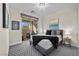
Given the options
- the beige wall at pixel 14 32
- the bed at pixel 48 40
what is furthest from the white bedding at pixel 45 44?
the beige wall at pixel 14 32

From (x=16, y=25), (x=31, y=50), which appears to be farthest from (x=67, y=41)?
(x=16, y=25)

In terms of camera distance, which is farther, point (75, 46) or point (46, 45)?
point (46, 45)

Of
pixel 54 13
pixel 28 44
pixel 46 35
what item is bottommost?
pixel 28 44

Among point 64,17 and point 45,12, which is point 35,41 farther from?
point 64,17

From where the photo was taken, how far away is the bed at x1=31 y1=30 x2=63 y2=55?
8.91 ft

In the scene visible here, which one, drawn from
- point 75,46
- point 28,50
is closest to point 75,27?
point 75,46

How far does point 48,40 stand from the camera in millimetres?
2904

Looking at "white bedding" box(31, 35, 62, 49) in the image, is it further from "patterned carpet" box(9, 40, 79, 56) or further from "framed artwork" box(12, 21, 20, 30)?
"framed artwork" box(12, 21, 20, 30)

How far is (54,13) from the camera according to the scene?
2715mm

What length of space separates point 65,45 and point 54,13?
100cm

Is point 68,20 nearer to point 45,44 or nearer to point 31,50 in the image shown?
point 45,44

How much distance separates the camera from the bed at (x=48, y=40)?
2.72 metres

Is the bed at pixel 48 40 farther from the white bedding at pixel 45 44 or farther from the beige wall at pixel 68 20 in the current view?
the beige wall at pixel 68 20

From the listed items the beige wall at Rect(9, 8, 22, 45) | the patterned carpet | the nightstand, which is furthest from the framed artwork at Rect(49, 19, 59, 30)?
the beige wall at Rect(9, 8, 22, 45)
